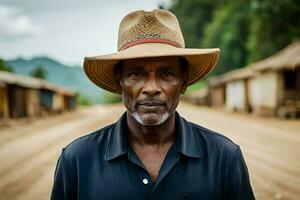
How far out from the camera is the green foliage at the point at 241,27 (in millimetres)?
36188

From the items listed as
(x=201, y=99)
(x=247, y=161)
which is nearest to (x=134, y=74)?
(x=247, y=161)

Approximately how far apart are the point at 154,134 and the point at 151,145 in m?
0.07

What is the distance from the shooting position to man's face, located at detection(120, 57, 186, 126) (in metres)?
2.53

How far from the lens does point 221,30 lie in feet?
199

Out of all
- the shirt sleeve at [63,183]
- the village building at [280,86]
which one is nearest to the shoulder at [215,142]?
the shirt sleeve at [63,183]

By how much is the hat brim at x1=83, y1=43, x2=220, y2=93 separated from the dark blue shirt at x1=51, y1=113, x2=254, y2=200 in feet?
1.48

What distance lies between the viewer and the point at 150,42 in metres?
2.61

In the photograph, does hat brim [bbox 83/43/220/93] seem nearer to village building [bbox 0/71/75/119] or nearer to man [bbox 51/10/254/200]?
man [bbox 51/10/254/200]

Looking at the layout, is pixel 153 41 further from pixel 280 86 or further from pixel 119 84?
pixel 280 86

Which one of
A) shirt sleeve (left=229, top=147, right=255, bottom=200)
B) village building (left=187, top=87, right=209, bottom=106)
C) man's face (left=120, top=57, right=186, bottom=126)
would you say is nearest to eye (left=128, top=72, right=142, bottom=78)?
man's face (left=120, top=57, right=186, bottom=126)

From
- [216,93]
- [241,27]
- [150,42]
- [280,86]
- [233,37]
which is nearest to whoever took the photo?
[150,42]

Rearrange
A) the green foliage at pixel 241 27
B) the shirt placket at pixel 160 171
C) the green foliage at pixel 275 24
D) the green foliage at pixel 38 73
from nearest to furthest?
the shirt placket at pixel 160 171
the green foliage at pixel 275 24
the green foliage at pixel 241 27
the green foliage at pixel 38 73

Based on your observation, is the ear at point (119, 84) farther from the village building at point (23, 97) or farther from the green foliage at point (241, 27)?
the green foliage at point (241, 27)

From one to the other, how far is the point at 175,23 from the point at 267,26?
3722 centimetres
